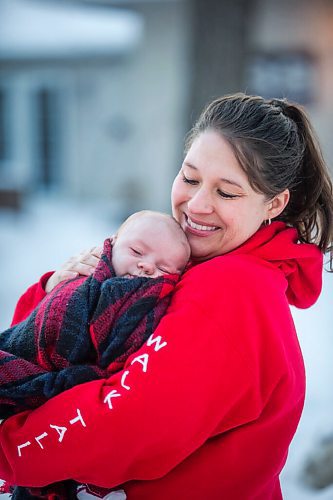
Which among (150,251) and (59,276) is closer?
(150,251)

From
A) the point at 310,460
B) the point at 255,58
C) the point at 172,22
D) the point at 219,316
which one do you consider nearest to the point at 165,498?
the point at 219,316

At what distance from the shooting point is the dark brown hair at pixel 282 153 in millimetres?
1468

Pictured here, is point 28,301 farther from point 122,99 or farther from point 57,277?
point 122,99

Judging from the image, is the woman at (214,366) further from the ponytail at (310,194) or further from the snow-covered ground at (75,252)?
the snow-covered ground at (75,252)

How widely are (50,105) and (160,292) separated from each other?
12026 mm

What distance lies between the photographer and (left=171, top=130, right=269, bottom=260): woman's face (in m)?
1.46

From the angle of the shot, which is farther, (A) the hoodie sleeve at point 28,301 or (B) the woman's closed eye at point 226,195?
(A) the hoodie sleeve at point 28,301

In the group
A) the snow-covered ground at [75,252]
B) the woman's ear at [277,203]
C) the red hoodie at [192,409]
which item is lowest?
the snow-covered ground at [75,252]

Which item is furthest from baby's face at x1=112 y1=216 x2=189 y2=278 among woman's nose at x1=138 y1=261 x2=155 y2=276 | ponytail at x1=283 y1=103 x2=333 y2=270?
ponytail at x1=283 y1=103 x2=333 y2=270

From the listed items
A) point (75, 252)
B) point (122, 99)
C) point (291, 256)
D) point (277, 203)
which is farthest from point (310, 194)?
point (122, 99)

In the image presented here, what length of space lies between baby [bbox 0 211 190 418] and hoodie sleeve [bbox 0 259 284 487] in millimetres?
52

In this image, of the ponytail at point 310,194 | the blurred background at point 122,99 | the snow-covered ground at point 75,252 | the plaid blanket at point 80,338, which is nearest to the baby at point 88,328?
the plaid blanket at point 80,338

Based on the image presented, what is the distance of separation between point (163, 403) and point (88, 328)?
0.27 meters

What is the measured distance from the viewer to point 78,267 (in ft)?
5.27
